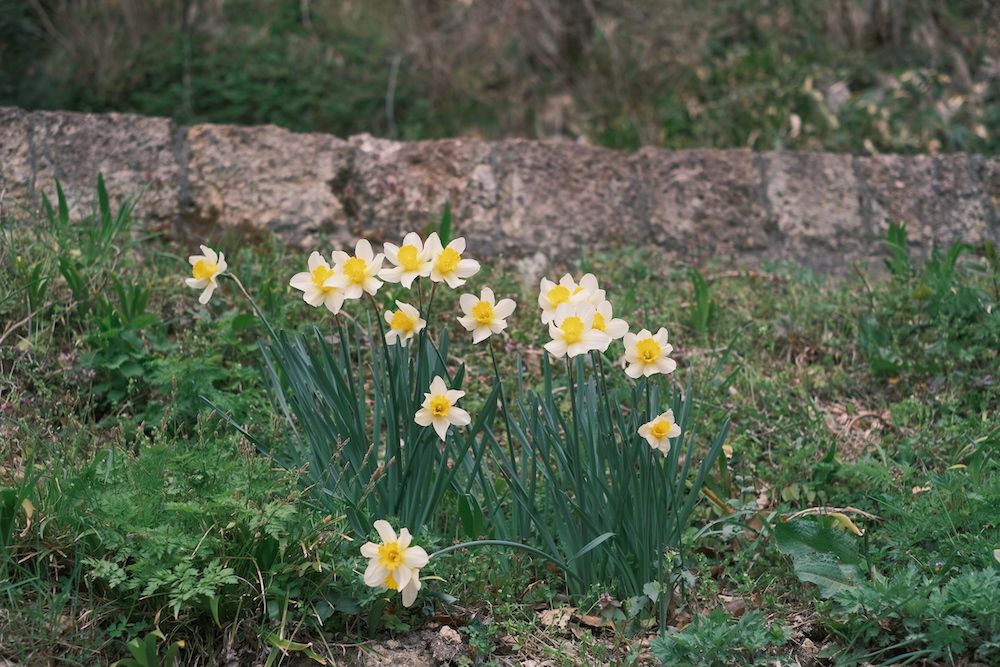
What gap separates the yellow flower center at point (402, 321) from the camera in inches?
97.7

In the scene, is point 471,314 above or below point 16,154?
above

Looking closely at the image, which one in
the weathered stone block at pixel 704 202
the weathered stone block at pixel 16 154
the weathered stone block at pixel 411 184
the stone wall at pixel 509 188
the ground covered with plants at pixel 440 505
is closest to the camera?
the ground covered with plants at pixel 440 505

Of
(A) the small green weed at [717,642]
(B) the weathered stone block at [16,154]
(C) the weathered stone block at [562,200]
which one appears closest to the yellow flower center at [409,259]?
(A) the small green weed at [717,642]

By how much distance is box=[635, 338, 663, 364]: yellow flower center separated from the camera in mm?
2379

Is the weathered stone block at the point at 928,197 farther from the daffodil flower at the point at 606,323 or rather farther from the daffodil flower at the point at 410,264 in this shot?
the daffodil flower at the point at 410,264

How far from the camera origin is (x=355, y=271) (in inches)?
95.7

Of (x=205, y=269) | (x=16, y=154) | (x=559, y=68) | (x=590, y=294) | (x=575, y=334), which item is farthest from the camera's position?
(x=559, y=68)

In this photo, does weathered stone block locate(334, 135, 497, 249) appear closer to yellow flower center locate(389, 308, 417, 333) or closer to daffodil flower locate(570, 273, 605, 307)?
yellow flower center locate(389, 308, 417, 333)

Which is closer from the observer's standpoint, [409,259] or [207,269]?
[409,259]

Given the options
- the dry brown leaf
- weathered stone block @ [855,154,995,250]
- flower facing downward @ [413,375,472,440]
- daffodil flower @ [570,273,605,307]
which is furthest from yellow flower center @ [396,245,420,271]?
weathered stone block @ [855,154,995,250]

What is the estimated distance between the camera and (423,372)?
256cm

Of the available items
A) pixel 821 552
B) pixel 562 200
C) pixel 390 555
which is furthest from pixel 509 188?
pixel 390 555

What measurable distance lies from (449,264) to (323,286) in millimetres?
307

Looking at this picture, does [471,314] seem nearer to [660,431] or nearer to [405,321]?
[405,321]
